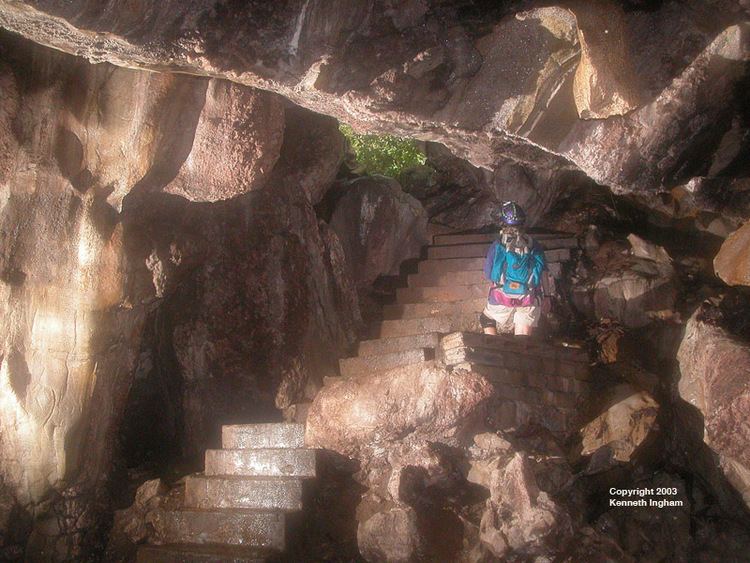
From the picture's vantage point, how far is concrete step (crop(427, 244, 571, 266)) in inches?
394

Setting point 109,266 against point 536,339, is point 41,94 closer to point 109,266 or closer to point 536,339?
point 109,266

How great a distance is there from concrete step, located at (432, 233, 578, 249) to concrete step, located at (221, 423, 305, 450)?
18.2 feet

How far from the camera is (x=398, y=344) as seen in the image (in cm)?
754

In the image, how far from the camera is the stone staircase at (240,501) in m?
5.72

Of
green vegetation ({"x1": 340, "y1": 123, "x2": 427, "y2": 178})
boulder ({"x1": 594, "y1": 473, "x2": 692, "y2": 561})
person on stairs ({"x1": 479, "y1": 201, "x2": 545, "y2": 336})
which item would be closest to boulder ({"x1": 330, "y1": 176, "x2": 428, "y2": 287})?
green vegetation ({"x1": 340, "y1": 123, "x2": 427, "y2": 178})

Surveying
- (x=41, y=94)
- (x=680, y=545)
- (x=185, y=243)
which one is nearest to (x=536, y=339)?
(x=680, y=545)

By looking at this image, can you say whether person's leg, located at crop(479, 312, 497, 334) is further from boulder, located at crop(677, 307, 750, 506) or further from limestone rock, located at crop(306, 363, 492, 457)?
boulder, located at crop(677, 307, 750, 506)

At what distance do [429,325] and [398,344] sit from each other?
685 mm

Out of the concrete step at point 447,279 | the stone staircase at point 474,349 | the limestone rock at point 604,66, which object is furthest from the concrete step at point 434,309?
the limestone rock at point 604,66

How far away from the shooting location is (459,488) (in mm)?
5965

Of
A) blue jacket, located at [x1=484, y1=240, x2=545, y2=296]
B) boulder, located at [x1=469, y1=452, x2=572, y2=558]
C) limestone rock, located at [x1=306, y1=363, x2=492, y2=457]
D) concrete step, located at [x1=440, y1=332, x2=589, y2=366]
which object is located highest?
blue jacket, located at [x1=484, y1=240, x2=545, y2=296]

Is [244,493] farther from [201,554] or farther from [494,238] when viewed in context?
[494,238]

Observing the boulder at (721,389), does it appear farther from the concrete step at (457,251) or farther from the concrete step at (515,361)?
the concrete step at (457,251)

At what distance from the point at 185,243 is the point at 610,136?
18.3 feet
